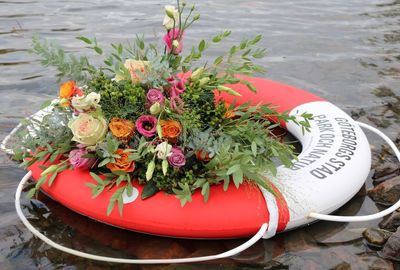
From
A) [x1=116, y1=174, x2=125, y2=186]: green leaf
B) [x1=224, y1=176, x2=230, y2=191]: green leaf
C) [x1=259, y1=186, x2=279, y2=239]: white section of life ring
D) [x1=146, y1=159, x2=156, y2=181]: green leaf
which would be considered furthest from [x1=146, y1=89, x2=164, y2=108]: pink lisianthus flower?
[x1=259, y1=186, x2=279, y2=239]: white section of life ring

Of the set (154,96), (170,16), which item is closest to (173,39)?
(170,16)

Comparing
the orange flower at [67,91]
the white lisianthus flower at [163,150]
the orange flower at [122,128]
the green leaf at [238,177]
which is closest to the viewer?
the green leaf at [238,177]

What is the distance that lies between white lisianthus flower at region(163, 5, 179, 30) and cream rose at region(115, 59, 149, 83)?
26 cm

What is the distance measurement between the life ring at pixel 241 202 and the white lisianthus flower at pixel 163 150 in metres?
0.25

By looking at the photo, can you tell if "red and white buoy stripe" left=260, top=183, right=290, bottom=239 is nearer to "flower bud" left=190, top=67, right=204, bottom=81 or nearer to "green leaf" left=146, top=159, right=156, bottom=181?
"green leaf" left=146, top=159, right=156, bottom=181

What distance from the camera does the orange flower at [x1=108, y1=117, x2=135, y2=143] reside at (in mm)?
2949

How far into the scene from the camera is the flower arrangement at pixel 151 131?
9.50 ft

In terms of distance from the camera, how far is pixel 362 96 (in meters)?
5.30

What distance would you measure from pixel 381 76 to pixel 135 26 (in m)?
3.44

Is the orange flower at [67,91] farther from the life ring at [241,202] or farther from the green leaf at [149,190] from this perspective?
the green leaf at [149,190]

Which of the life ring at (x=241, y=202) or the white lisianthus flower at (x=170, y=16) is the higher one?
the white lisianthus flower at (x=170, y=16)

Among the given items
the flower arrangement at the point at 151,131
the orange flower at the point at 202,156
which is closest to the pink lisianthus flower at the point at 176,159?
the flower arrangement at the point at 151,131

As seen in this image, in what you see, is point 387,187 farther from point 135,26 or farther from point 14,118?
point 135,26

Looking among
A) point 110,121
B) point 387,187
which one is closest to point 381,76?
point 387,187
